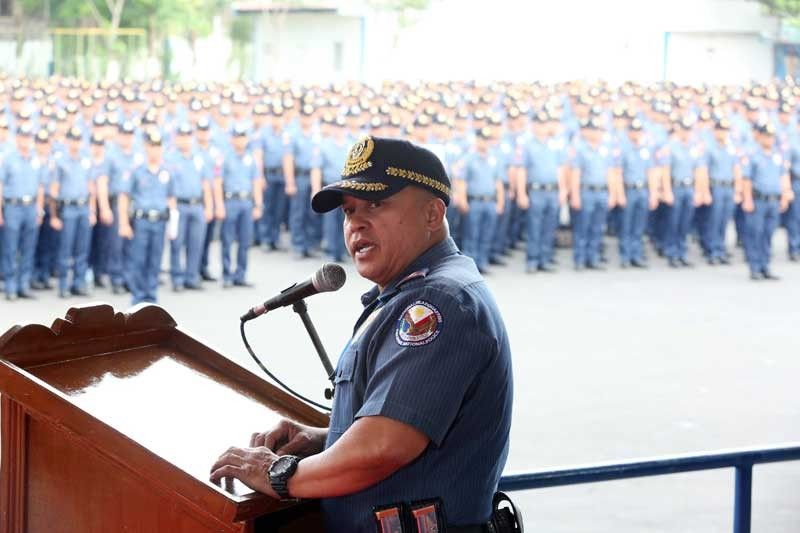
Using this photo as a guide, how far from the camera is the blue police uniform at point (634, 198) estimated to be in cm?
1333

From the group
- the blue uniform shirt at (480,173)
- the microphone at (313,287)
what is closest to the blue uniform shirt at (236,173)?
the blue uniform shirt at (480,173)

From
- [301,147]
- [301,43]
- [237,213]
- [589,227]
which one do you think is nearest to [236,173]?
[237,213]

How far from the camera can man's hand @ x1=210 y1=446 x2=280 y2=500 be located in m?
1.80

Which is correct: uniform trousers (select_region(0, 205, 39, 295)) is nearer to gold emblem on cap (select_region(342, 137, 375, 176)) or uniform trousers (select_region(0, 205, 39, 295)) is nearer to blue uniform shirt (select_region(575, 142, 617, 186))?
blue uniform shirt (select_region(575, 142, 617, 186))

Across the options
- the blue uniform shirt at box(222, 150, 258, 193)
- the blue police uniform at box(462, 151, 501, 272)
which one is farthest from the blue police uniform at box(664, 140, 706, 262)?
the blue uniform shirt at box(222, 150, 258, 193)

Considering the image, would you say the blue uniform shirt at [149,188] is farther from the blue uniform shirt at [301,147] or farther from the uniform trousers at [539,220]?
the uniform trousers at [539,220]

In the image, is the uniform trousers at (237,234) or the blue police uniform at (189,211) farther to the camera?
the uniform trousers at (237,234)

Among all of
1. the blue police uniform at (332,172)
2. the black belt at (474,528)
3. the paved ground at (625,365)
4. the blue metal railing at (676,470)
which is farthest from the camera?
the blue police uniform at (332,172)

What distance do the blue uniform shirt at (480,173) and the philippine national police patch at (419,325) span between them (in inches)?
425

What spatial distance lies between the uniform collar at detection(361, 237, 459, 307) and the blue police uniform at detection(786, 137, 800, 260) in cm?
1267

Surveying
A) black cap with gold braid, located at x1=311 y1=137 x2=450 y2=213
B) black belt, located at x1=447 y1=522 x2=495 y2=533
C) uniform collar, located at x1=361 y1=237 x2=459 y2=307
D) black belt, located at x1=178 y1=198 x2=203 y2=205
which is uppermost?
black cap with gold braid, located at x1=311 y1=137 x2=450 y2=213

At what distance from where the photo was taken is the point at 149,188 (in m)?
10.4

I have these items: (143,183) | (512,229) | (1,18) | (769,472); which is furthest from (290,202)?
(1,18)

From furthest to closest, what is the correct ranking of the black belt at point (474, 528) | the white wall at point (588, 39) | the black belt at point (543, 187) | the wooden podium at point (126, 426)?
the white wall at point (588, 39) → the black belt at point (543, 187) → the black belt at point (474, 528) → the wooden podium at point (126, 426)
